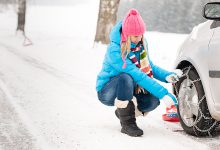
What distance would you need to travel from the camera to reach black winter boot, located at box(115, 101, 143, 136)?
489 cm

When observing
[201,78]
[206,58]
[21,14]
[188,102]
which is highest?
[206,58]

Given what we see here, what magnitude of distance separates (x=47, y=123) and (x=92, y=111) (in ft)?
2.95

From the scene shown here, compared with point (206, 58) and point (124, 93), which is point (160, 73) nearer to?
point (124, 93)

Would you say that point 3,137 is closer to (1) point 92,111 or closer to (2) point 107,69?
(2) point 107,69

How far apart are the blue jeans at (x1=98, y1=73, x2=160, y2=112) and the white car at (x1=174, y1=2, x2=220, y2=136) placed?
36cm

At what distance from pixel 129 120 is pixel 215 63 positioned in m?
1.10

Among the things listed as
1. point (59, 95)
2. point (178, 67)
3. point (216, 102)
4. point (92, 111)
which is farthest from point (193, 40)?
point (59, 95)

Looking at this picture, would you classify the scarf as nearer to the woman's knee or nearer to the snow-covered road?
the woman's knee

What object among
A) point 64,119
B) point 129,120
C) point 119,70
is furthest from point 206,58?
point 64,119

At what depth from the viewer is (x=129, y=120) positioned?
4973mm

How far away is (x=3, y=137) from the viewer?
15.3 ft

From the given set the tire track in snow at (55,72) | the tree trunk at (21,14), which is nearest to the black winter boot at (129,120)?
the tire track in snow at (55,72)

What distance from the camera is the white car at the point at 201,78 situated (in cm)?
445

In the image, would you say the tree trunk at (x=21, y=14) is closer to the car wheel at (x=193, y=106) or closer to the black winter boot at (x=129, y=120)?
the car wheel at (x=193, y=106)
